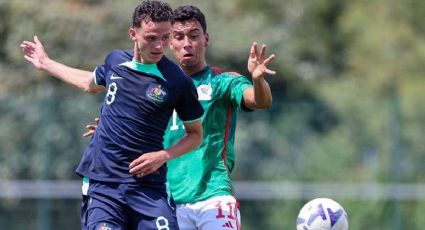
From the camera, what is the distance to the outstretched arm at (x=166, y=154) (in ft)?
24.2

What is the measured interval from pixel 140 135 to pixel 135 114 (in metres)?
0.15

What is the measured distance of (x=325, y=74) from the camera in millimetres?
27562

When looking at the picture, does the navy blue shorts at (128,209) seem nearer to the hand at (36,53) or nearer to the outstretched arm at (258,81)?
the outstretched arm at (258,81)

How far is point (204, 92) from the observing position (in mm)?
8500

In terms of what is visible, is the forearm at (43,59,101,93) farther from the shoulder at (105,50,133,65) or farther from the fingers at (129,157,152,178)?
the fingers at (129,157,152,178)

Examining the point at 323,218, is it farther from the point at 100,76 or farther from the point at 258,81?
the point at 100,76

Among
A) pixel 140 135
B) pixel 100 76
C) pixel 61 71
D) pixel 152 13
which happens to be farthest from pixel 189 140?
pixel 61 71

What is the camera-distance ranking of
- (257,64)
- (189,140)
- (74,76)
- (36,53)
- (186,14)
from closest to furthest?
(189,140)
(257,64)
(74,76)
(36,53)
(186,14)

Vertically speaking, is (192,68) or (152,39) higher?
(152,39)

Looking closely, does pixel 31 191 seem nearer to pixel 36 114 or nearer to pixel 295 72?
pixel 36 114

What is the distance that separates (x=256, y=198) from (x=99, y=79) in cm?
957

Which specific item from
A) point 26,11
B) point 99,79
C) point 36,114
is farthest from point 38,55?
point 26,11

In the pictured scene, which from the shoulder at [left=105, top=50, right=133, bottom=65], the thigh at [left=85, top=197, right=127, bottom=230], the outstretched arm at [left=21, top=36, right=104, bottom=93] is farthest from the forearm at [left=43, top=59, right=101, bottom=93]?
the thigh at [left=85, top=197, right=127, bottom=230]

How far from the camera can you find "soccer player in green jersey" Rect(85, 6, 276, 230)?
836 centimetres
